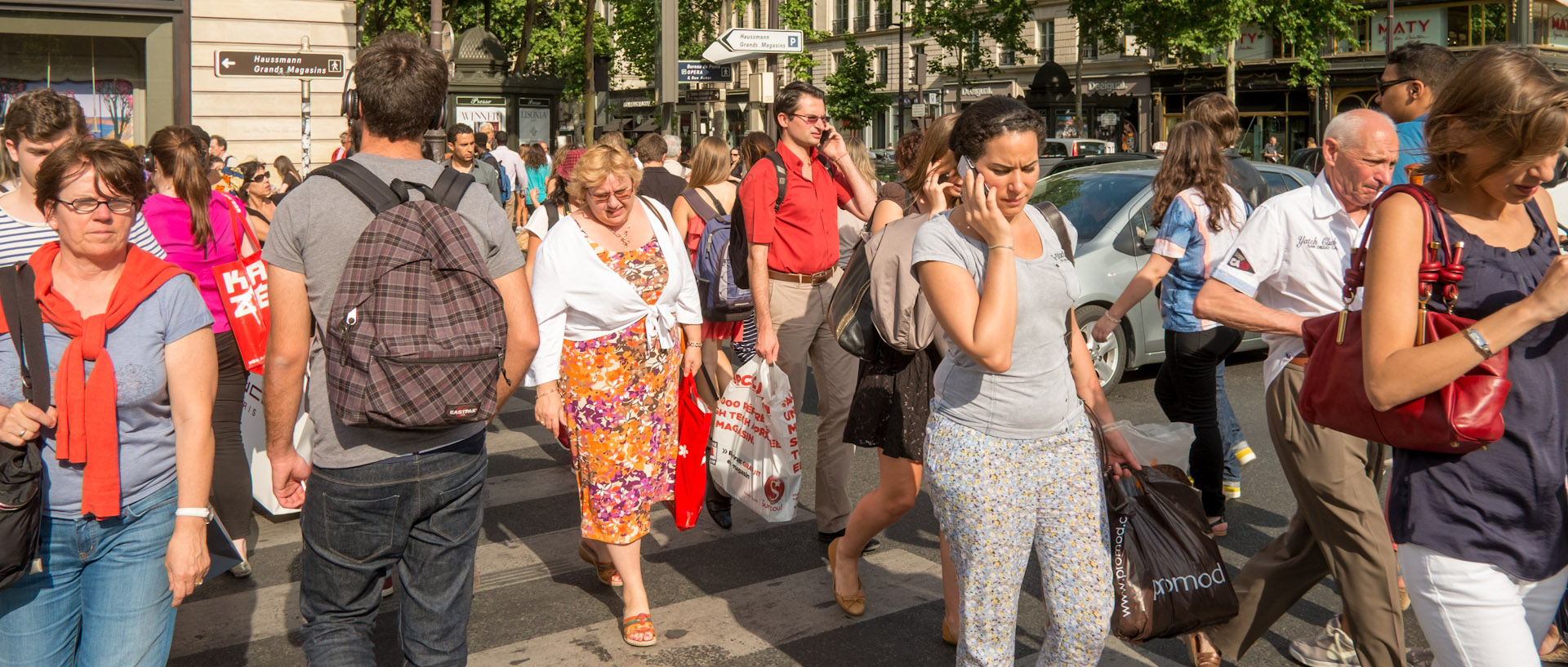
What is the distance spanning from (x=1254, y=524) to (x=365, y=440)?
425 cm

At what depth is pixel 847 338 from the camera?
12.9 feet

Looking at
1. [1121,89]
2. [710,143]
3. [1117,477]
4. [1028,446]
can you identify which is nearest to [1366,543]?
[1117,477]

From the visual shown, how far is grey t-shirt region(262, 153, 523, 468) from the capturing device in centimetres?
287

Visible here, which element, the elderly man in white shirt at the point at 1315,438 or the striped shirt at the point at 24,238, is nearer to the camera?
the elderly man in white shirt at the point at 1315,438

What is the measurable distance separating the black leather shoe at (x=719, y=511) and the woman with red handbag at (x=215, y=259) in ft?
6.60

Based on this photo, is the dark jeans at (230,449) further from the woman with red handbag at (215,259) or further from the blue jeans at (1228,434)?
the blue jeans at (1228,434)

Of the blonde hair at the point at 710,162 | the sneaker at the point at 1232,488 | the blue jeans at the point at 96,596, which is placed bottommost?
the sneaker at the point at 1232,488

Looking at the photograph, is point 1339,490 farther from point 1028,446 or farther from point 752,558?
point 752,558

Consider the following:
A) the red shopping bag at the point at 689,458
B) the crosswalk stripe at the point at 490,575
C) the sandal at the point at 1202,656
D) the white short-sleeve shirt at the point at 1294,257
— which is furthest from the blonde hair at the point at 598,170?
the sandal at the point at 1202,656

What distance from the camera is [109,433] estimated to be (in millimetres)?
2799

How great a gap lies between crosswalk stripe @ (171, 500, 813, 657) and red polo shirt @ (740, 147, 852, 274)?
1.26 metres

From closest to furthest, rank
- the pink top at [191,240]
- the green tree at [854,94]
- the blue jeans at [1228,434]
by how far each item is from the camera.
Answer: the pink top at [191,240], the blue jeans at [1228,434], the green tree at [854,94]

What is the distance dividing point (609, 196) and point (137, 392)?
1943 millimetres

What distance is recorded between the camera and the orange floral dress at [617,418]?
443cm
